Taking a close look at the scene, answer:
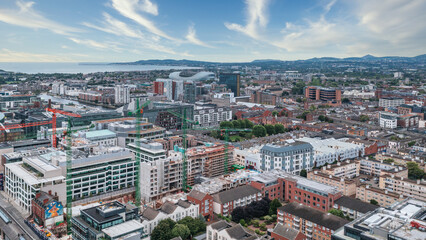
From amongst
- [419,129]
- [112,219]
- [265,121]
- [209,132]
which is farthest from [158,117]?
[419,129]

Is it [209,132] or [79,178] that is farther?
[209,132]

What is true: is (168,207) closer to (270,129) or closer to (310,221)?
(310,221)

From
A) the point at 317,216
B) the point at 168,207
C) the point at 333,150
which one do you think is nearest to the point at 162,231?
the point at 168,207

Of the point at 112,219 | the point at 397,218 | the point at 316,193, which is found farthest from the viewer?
the point at 316,193

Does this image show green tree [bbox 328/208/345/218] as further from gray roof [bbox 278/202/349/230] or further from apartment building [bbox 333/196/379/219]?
gray roof [bbox 278/202/349/230]

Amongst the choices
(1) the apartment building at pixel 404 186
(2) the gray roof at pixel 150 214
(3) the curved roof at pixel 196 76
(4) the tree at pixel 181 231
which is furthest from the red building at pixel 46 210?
(3) the curved roof at pixel 196 76

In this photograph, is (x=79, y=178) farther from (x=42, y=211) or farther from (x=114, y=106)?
(x=114, y=106)
